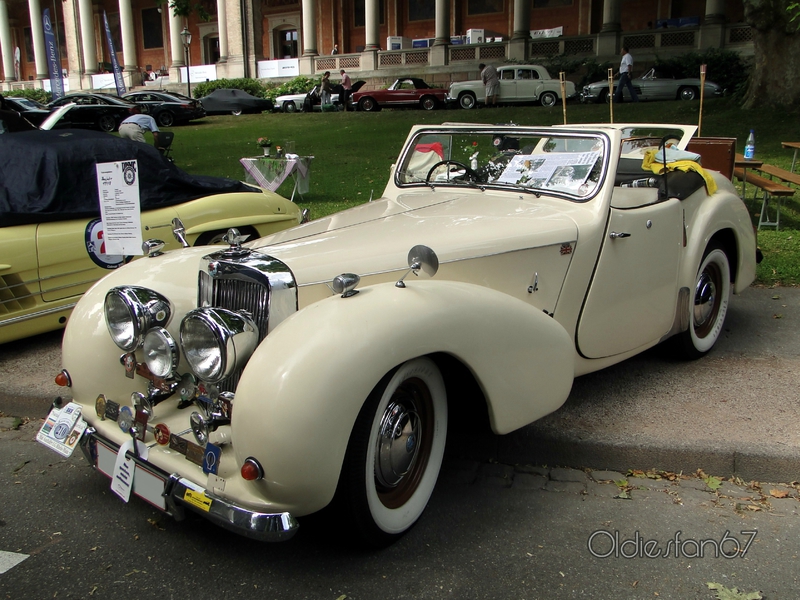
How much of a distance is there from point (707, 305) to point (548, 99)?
20.4m

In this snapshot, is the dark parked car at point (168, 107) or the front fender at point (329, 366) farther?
the dark parked car at point (168, 107)

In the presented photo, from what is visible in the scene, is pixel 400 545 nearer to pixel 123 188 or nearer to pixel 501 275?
pixel 501 275

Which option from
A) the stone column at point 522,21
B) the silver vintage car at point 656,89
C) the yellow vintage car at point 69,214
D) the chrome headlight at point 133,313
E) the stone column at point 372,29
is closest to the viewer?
the chrome headlight at point 133,313

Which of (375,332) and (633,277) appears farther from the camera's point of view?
(633,277)

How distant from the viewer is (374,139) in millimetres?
16250

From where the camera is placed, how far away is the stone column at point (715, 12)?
27312 mm

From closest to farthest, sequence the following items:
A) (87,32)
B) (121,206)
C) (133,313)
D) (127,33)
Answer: (133,313), (121,206), (127,33), (87,32)

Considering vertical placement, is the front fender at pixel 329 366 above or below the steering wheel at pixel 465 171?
below

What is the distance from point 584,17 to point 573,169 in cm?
3362

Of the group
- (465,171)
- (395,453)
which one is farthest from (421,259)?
(465,171)

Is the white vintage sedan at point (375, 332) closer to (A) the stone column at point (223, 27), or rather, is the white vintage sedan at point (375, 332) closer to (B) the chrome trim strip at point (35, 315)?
(B) the chrome trim strip at point (35, 315)

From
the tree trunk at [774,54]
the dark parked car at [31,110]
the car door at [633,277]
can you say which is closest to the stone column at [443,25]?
the dark parked car at [31,110]

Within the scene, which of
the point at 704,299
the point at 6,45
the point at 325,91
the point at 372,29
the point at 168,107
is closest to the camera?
Result: the point at 704,299

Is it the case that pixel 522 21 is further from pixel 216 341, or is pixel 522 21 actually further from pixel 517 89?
pixel 216 341
